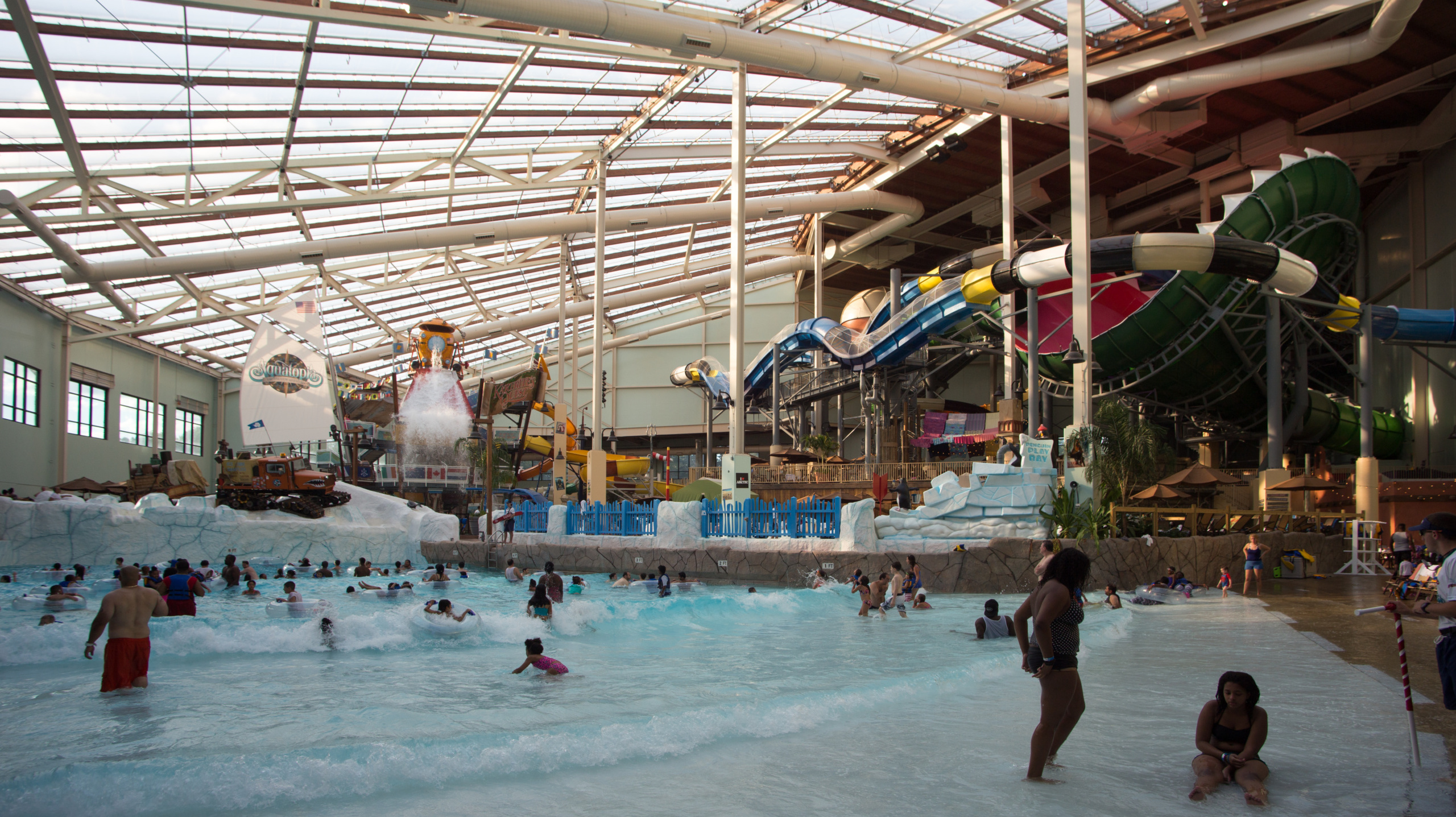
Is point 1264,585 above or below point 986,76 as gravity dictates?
below

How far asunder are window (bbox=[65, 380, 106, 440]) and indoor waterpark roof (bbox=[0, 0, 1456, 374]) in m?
2.90

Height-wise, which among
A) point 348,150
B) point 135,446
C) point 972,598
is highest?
point 348,150

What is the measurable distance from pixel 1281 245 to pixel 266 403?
97.1ft

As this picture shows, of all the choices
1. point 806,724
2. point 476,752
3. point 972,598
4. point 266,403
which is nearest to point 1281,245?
point 972,598

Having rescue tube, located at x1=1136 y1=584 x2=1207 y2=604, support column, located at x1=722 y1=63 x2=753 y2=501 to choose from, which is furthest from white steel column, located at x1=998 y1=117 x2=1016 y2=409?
rescue tube, located at x1=1136 y1=584 x2=1207 y2=604

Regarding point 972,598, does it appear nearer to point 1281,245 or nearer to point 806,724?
point 806,724

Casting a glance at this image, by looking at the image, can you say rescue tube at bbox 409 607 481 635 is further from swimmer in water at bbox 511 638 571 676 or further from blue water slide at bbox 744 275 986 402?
blue water slide at bbox 744 275 986 402

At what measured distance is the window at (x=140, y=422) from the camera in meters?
37.9

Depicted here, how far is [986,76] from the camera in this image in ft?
89.9

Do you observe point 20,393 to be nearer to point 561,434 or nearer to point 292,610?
point 561,434

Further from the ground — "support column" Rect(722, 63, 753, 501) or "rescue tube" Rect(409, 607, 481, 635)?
"support column" Rect(722, 63, 753, 501)

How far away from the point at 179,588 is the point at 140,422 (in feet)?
106

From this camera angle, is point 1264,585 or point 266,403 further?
point 266,403

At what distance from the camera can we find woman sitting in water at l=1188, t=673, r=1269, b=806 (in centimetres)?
498
